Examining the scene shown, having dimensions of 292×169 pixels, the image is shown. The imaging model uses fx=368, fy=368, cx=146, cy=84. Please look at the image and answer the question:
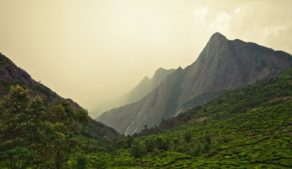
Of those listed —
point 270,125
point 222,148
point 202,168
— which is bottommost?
point 202,168

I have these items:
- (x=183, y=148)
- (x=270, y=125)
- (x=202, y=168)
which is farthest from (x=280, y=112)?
(x=202, y=168)

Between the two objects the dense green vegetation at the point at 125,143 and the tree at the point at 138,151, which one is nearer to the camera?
the dense green vegetation at the point at 125,143

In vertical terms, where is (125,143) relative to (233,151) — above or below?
above

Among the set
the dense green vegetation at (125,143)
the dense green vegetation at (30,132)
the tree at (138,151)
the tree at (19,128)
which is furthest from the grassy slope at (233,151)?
the tree at (19,128)

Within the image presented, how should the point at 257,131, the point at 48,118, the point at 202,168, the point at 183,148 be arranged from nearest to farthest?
the point at 48,118 → the point at 202,168 → the point at 183,148 → the point at 257,131

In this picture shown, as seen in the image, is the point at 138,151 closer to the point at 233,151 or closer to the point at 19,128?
the point at 233,151

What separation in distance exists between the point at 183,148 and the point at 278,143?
35252mm

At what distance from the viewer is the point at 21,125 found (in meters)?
Answer: 61.4

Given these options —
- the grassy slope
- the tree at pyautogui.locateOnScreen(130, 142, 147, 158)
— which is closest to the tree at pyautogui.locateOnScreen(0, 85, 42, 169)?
the grassy slope

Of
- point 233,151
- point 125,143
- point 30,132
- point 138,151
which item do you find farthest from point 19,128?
point 125,143

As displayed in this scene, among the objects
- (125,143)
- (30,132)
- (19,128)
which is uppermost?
(125,143)

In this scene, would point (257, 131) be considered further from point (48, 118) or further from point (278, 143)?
point (48, 118)

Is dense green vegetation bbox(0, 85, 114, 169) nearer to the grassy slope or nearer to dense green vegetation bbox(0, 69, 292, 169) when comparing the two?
dense green vegetation bbox(0, 69, 292, 169)

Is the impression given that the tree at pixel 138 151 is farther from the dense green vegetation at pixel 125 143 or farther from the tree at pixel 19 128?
the tree at pixel 19 128
